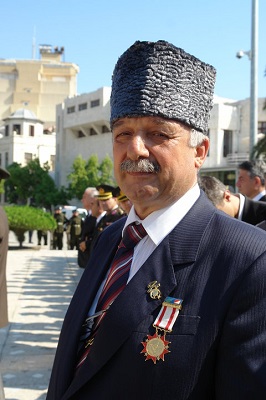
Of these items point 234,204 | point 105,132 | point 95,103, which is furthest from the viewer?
point 105,132

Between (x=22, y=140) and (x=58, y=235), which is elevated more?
(x=22, y=140)

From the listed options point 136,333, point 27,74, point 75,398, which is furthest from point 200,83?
point 27,74

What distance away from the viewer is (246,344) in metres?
1.42

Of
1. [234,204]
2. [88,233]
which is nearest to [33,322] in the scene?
[88,233]

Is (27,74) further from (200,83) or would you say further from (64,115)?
(200,83)

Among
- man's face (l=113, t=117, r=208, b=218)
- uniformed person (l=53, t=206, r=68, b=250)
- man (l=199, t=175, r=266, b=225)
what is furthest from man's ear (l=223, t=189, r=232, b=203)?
uniformed person (l=53, t=206, r=68, b=250)

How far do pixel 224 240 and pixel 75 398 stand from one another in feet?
2.13

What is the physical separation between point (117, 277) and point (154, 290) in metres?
0.25

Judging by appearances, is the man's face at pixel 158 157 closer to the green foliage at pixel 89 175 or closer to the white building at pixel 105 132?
the white building at pixel 105 132

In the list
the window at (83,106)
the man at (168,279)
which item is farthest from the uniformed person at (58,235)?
the window at (83,106)

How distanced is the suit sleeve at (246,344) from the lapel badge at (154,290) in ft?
0.70

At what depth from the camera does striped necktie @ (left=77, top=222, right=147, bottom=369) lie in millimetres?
1780

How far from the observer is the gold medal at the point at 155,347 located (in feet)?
4.94

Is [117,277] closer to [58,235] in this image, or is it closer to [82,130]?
[58,235]
